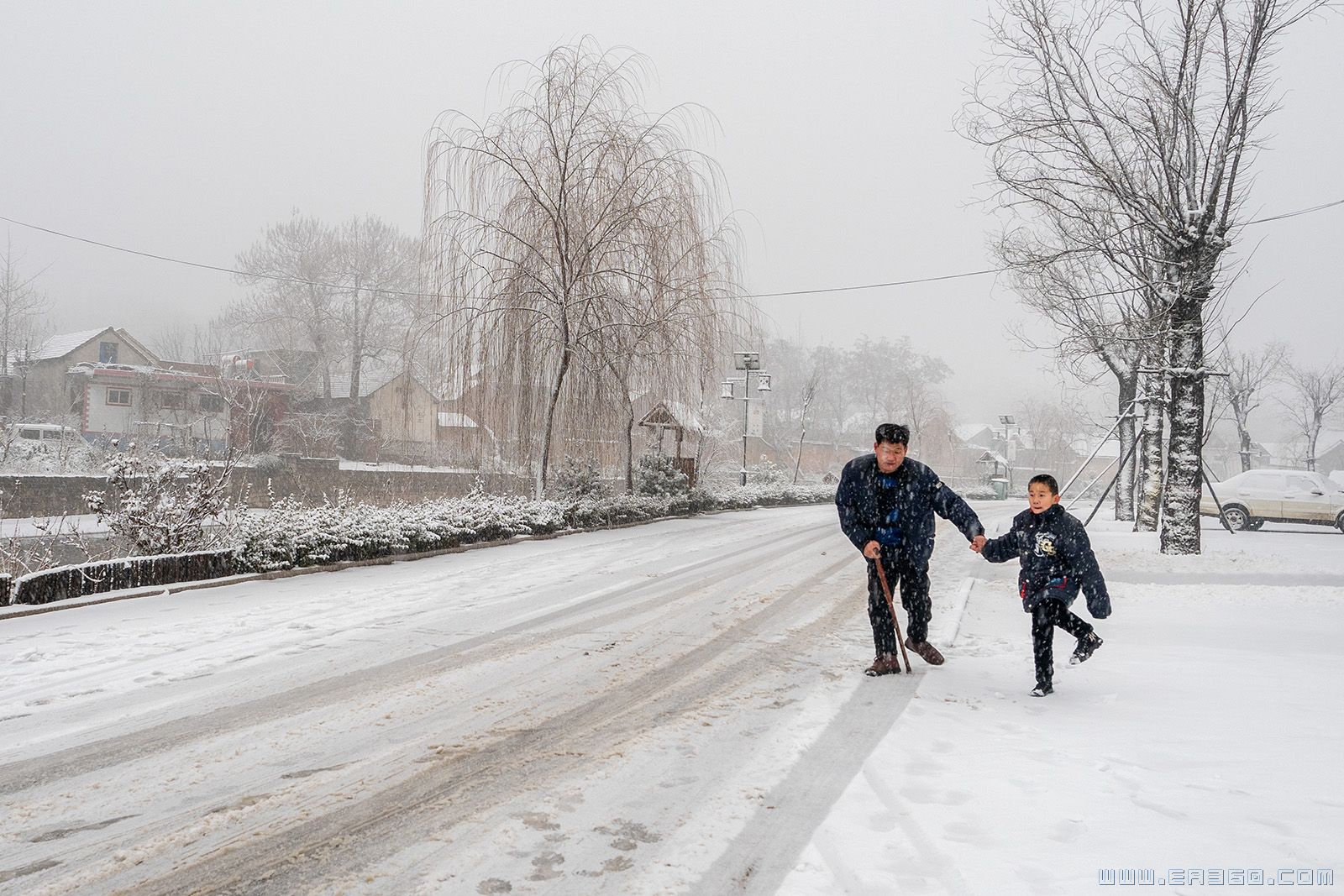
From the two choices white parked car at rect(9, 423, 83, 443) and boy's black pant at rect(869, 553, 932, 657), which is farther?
white parked car at rect(9, 423, 83, 443)

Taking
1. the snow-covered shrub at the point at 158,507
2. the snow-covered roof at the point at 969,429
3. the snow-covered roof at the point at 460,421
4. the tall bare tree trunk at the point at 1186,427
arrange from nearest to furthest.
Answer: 1. the snow-covered shrub at the point at 158,507
2. the tall bare tree trunk at the point at 1186,427
3. the snow-covered roof at the point at 460,421
4. the snow-covered roof at the point at 969,429

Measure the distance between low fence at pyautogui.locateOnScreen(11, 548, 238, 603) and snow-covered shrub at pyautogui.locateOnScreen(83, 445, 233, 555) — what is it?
44cm

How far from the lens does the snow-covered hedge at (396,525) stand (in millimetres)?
9906

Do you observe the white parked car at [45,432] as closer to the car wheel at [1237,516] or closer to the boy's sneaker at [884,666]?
the boy's sneaker at [884,666]

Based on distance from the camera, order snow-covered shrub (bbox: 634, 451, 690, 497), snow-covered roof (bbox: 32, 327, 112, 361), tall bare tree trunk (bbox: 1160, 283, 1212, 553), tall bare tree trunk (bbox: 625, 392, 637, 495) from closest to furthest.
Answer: tall bare tree trunk (bbox: 1160, 283, 1212, 553) → tall bare tree trunk (bbox: 625, 392, 637, 495) → snow-covered shrub (bbox: 634, 451, 690, 497) → snow-covered roof (bbox: 32, 327, 112, 361)

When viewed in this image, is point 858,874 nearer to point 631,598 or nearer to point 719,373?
point 631,598

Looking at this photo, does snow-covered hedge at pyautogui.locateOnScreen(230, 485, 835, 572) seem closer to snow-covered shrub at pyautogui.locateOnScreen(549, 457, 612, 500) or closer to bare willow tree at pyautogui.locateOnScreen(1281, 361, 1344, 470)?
snow-covered shrub at pyautogui.locateOnScreen(549, 457, 612, 500)

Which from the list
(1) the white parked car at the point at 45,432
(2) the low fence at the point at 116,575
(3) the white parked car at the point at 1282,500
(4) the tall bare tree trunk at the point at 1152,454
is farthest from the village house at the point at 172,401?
(3) the white parked car at the point at 1282,500

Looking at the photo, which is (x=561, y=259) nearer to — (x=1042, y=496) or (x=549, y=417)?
(x=549, y=417)

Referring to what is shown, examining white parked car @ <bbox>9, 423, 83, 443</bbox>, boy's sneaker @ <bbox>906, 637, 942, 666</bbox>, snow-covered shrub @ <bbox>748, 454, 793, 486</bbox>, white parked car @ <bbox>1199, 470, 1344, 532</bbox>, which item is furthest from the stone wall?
white parked car @ <bbox>1199, 470, 1344, 532</bbox>

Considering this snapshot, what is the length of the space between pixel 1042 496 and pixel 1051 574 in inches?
19.1

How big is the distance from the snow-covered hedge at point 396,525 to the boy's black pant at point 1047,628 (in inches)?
328

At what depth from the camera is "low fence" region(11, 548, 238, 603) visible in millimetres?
7461

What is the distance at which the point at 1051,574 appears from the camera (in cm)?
523
